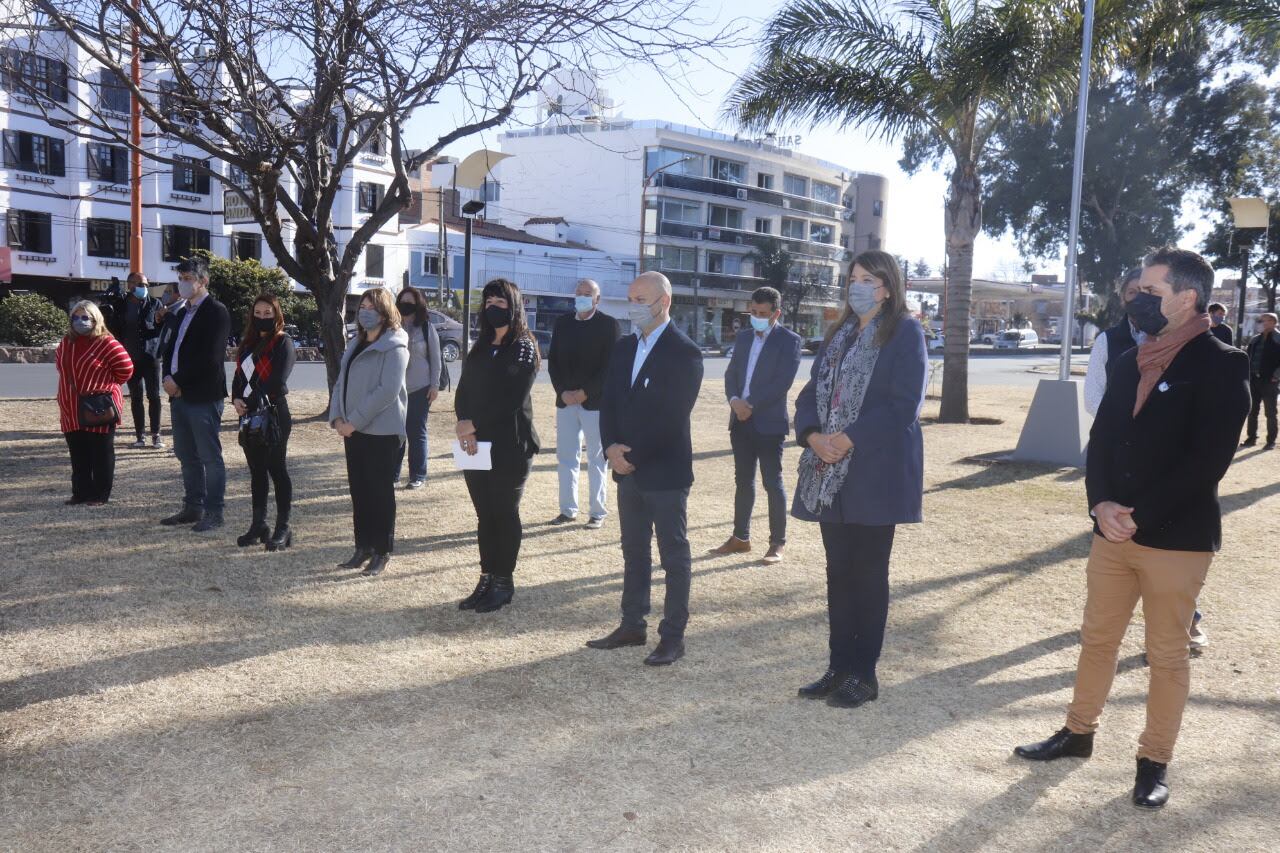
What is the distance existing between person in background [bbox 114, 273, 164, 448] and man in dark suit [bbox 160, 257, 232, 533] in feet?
11.3

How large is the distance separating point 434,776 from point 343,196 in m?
47.9

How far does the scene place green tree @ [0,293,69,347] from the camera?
88.1ft

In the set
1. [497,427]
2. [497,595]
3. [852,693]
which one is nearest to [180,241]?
[497,427]

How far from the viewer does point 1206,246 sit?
3950cm

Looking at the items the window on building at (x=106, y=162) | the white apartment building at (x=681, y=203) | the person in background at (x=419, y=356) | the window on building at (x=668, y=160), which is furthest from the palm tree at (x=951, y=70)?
the window on building at (x=668, y=160)

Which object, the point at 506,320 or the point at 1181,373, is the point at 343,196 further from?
the point at 1181,373

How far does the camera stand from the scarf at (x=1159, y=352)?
3.56 m

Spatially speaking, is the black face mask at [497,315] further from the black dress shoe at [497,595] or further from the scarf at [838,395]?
the scarf at [838,395]

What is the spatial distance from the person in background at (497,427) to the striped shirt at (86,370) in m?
3.84

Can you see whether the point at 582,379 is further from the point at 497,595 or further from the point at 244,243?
the point at 244,243

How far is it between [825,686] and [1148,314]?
6.81 feet

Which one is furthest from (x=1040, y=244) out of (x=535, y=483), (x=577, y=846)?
(x=577, y=846)

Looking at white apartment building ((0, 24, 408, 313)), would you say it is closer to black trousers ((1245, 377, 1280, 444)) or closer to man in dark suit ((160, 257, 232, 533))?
man in dark suit ((160, 257, 232, 533))

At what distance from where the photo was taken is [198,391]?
7.41 metres
